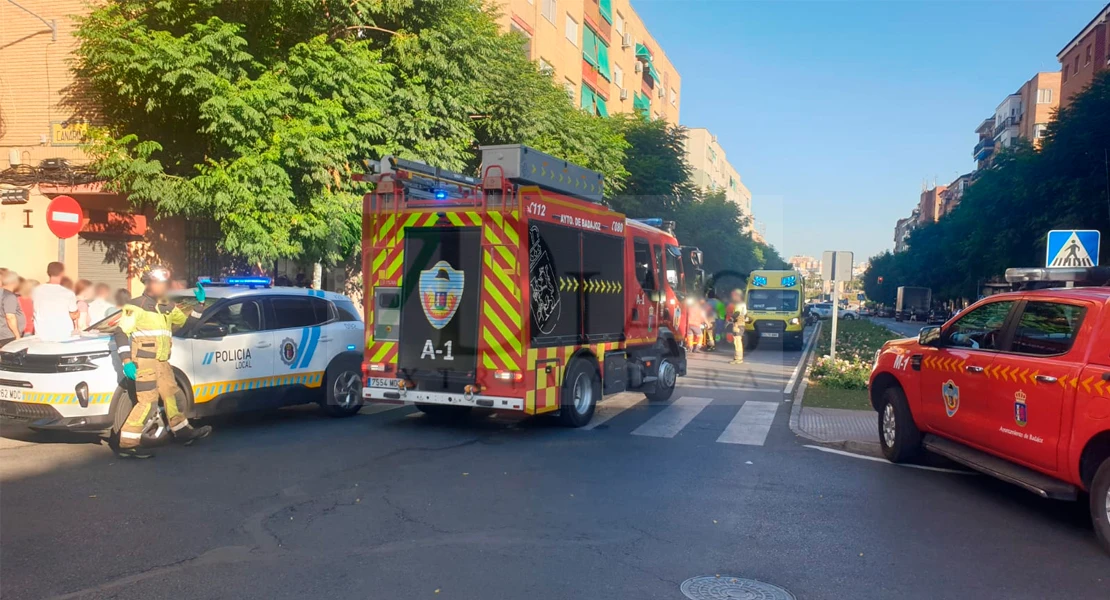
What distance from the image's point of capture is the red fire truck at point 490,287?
9102 millimetres

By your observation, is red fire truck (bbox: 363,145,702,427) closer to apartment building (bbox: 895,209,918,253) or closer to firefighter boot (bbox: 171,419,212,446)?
firefighter boot (bbox: 171,419,212,446)

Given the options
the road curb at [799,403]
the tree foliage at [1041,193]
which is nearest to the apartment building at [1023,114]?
the tree foliage at [1041,193]

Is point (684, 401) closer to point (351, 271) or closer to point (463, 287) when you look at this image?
point (463, 287)

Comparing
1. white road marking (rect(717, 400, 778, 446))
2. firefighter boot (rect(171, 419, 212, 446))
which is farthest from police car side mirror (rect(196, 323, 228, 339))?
white road marking (rect(717, 400, 778, 446))

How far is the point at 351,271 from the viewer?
20.2 metres

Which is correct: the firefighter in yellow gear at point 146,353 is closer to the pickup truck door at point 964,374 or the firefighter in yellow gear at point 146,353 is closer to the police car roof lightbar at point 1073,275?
the pickup truck door at point 964,374

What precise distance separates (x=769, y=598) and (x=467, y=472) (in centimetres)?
357

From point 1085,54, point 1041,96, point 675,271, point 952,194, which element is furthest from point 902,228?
point 675,271

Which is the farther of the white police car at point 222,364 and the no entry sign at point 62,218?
Result: the no entry sign at point 62,218

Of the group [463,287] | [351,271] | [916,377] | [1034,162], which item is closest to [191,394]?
[463,287]

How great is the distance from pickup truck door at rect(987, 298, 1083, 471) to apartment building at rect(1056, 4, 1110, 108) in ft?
141

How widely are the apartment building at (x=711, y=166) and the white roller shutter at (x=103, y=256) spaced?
43.5m

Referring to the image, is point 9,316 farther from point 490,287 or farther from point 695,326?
point 695,326

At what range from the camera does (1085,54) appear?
4703cm
